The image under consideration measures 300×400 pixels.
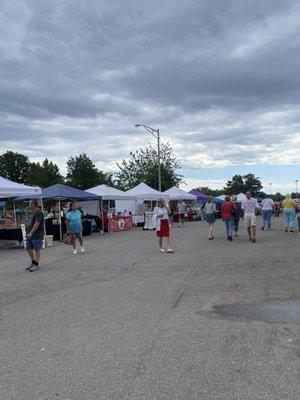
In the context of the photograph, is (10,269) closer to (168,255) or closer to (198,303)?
(168,255)

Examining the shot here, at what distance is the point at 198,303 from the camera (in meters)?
7.37

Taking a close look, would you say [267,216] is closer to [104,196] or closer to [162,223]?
[104,196]

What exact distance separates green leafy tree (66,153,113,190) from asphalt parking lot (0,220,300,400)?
60.6m

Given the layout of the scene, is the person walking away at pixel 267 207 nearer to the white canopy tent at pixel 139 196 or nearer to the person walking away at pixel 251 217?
the person walking away at pixel 251 217

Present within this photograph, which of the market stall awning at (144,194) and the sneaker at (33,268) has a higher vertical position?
the market stall awning at (144,194)

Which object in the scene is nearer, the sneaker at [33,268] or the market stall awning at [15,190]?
the sneaker at [33,268]

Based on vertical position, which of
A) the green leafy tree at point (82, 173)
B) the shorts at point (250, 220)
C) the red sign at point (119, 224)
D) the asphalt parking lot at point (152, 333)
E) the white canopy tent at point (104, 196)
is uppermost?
the green leafy tree at point (82, 173)

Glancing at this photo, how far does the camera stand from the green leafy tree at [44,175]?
77812 millimetres

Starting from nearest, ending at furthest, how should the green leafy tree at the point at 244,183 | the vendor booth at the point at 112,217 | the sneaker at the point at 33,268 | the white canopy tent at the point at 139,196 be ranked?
the sneaker at the point at 33,268 < the vendor booth at the point at 112,217 < the white canopy tent at the point at 139,196 < the green leafy tree at the point at 244,183

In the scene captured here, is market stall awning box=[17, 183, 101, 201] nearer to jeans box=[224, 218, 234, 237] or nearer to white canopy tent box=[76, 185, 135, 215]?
white canopy tent box=[76, 185, 135, 215]

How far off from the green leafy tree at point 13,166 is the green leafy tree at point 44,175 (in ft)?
34.4

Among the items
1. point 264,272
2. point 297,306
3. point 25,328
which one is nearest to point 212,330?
point 297,306

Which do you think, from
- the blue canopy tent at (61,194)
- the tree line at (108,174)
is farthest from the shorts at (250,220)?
the tree line at (108,174)

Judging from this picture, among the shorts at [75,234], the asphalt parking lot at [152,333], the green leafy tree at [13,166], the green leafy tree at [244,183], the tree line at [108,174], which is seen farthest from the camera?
the green leafy tree at [244,183]
